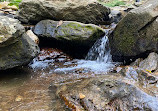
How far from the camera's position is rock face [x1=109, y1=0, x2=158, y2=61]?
16.5 feet

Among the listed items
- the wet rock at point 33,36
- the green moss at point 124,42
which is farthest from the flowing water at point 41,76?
the green moss at point 124,42

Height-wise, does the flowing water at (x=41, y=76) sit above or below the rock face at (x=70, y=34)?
below

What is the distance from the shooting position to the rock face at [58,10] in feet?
23.7

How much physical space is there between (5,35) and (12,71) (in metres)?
1.59

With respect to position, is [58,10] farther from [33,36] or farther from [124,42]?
[124,42]

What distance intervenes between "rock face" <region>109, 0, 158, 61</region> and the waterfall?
0.90 m

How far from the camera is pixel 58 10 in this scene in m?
7.23

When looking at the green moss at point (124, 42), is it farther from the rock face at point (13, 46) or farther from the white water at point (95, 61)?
the rock face at point (13, 46)

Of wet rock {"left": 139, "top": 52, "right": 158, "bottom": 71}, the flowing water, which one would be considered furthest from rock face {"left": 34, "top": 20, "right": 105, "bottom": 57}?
wet rock {"left": 139, "top": 52, "right": 158, "bottom": 71}

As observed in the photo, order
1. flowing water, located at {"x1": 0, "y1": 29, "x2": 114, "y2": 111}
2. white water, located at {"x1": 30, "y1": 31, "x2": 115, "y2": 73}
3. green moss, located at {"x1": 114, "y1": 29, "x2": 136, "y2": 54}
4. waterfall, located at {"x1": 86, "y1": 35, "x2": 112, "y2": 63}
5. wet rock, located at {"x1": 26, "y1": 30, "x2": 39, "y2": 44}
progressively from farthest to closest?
waterfall, located at {"x1": 86, "y1": 35, "x2": 112, "y2": 63} → wet rock, located at {"x1": 26, "y1": 30, "x2": 39, "y2": 44} → white water, located at {"x1": 30, "y1": 31, "x2": 115, "y2": 73} → green moss, located at {"x1": 114, "y1": 29, "x2": 136, "y2": 54} → flowing water, located at {"x1": 0, "y1": 29, "x2": 114, "y2": 111}

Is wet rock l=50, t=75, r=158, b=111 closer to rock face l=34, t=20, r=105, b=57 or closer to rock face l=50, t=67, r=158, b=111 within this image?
rock face l=50, t=67, r=158, b=111

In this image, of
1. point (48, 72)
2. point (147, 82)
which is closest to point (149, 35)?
point (147, 82)

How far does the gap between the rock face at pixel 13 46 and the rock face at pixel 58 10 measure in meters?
2.93

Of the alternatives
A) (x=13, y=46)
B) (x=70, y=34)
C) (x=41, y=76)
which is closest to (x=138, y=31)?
(x=70, y=34)
